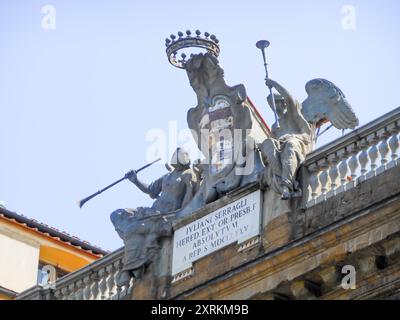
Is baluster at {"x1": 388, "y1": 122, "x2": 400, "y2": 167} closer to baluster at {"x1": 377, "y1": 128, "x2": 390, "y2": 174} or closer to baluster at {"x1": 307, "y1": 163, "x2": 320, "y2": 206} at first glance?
baluster at {"x1": 377, "y1": 128, "x2": 390, "y2": 174}

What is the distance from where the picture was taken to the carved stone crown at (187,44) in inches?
1324

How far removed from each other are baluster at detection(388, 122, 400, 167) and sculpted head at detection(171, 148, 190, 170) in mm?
4559

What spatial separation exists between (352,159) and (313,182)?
746mm

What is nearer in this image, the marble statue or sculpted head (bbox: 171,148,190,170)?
the marble statue

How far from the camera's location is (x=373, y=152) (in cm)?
2984

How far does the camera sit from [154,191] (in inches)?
1328

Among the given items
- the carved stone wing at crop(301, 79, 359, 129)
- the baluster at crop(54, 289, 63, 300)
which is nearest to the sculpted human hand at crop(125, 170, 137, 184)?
the baluster at crop(54, 289, 63, 300)

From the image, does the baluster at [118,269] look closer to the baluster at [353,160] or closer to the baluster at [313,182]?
the baluster at [313,182]

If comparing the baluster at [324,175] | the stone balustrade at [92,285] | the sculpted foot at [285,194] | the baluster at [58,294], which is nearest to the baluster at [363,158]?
the baluster at [324,175]

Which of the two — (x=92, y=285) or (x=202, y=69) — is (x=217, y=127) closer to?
(x=202, y=69)

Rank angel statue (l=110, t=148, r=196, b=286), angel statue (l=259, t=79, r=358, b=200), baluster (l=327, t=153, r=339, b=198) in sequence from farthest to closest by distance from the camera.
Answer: angel statue (l=110, t=148, r=196, b=286)
angel statue (l=259, t=79, r=358, b=200)
baluster (l=327, t=153, r=339, b=198)

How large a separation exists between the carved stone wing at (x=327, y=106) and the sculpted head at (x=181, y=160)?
2347 millimetres

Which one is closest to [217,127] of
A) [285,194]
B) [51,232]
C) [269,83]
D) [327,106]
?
[269,83]

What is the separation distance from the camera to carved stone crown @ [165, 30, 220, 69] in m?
33.6
